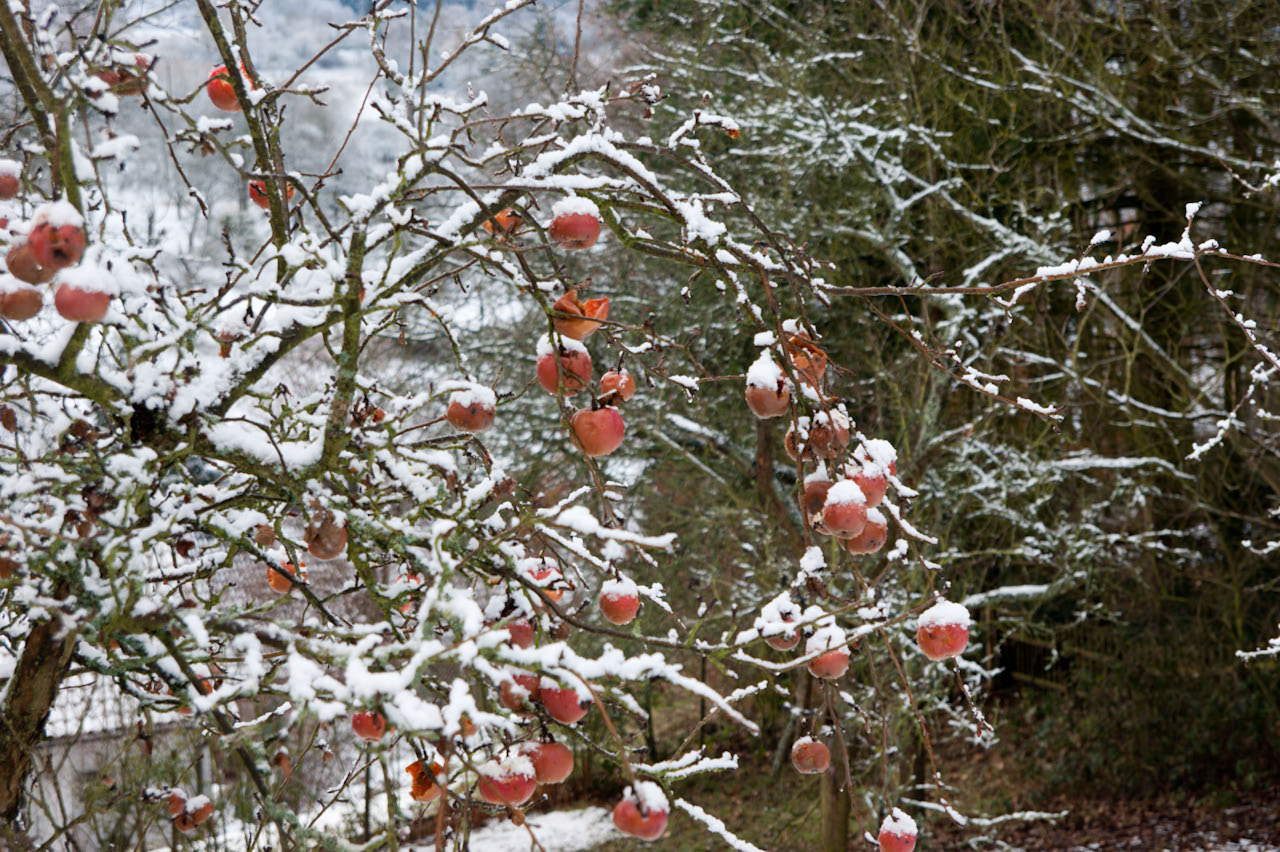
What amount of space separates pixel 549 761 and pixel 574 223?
0.71m

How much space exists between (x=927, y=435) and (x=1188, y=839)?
3.60 m

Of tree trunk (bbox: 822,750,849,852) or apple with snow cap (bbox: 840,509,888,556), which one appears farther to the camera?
tree trunk (bbox: 822,750,849,852)

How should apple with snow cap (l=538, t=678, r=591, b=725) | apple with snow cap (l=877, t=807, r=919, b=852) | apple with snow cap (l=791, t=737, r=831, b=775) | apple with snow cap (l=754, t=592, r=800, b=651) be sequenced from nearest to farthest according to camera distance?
apple with snow cap (l=538, t=678, r=591, b=725), apple with snow cap (l=754, t=592, r=800, b=651), apple with snow cap (l=877, t=807, r=919, b=852), apple with snow cap (l=791, t=737, r=831, b=775)

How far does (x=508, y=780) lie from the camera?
3.95 ft

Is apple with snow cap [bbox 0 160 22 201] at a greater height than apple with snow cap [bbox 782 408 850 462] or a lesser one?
greater

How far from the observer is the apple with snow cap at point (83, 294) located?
1.05 meters

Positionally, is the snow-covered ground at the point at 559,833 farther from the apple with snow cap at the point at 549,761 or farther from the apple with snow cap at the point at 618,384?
the apple with snow cap at the point at 549,761

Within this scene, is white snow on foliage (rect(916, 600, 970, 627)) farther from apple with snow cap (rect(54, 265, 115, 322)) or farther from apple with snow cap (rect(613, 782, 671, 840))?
apple with snow cap (rect(54, 265, 115, 322))

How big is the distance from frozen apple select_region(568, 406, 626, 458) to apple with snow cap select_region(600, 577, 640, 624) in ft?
0.73

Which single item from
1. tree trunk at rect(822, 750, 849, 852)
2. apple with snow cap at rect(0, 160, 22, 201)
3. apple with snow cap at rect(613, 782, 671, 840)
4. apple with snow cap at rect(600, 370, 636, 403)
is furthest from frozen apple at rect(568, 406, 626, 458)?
tree trunk at rect(822, 750, 849, 852)

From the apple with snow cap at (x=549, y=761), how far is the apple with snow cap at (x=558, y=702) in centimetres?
11

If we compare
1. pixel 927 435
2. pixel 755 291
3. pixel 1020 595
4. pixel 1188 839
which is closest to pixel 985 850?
pixel 1188 839

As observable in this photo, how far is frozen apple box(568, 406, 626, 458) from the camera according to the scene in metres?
1.42

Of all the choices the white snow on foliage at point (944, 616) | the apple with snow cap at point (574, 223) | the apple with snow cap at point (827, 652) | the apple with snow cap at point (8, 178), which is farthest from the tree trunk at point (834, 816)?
the apple with snow cap at point (8, 178)
